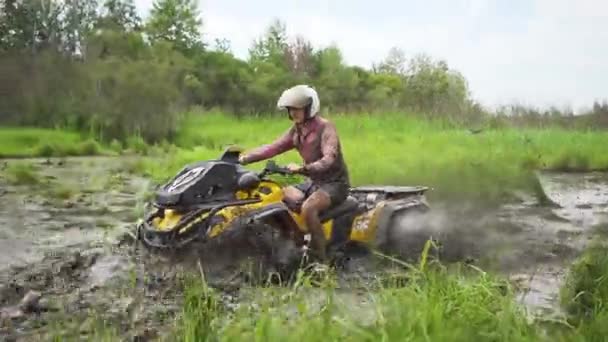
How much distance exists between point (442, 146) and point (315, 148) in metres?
0.48

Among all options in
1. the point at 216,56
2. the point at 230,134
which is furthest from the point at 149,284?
the point at 216,56

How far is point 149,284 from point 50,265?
1.35 ft

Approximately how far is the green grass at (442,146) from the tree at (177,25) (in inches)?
9.6

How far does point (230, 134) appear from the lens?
3.22m

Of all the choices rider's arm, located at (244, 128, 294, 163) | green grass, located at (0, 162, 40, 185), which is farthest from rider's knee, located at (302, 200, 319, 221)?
green grass, located at (0, 162, 40, 185)

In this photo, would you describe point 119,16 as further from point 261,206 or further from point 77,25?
point 261,206

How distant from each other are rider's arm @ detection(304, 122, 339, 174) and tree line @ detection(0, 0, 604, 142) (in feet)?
0.66

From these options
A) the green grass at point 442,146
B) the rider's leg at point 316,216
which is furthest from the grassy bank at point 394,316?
the green grass at point 442,146

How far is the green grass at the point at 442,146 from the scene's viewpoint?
10.5 ft

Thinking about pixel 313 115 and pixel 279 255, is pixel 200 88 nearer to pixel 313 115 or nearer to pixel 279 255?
pixel 313 115

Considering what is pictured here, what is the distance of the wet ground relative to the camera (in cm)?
281

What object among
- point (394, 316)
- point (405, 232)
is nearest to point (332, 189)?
point (405, 232)

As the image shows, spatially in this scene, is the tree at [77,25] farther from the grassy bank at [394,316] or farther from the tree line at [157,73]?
the grassy bank at [394,316]

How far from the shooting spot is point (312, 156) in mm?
3014
